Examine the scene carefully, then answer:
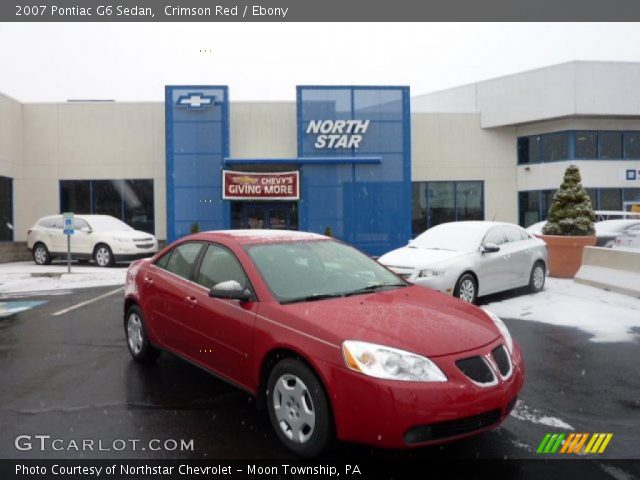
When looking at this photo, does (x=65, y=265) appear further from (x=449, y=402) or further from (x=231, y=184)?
(x=449, y=402)

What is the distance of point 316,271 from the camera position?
4629mm

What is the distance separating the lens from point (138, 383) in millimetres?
5172

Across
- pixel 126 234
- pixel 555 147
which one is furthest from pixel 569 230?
pixel 126 234

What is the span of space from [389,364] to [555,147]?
78.7 ft

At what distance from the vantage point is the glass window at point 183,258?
5.14m

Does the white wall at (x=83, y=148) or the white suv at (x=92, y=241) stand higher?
the white wall at (x=83, y=148)

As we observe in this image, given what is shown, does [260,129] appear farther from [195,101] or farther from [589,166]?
[589,166]

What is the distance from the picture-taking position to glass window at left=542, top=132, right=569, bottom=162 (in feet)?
79.6

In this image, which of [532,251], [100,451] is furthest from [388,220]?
[100,451]

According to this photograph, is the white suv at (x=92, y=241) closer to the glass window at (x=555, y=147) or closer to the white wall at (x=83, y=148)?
the white wall at (x=83, y=148)

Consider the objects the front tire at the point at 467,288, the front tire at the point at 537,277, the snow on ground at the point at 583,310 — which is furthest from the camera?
the front tire at the point at 537,277

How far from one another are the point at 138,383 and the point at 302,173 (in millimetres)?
17858

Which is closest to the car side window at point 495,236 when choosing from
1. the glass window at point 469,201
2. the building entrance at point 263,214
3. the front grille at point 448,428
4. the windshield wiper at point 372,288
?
the windshield wiper at point 372,288

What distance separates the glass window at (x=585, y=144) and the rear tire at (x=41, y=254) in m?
21.6
